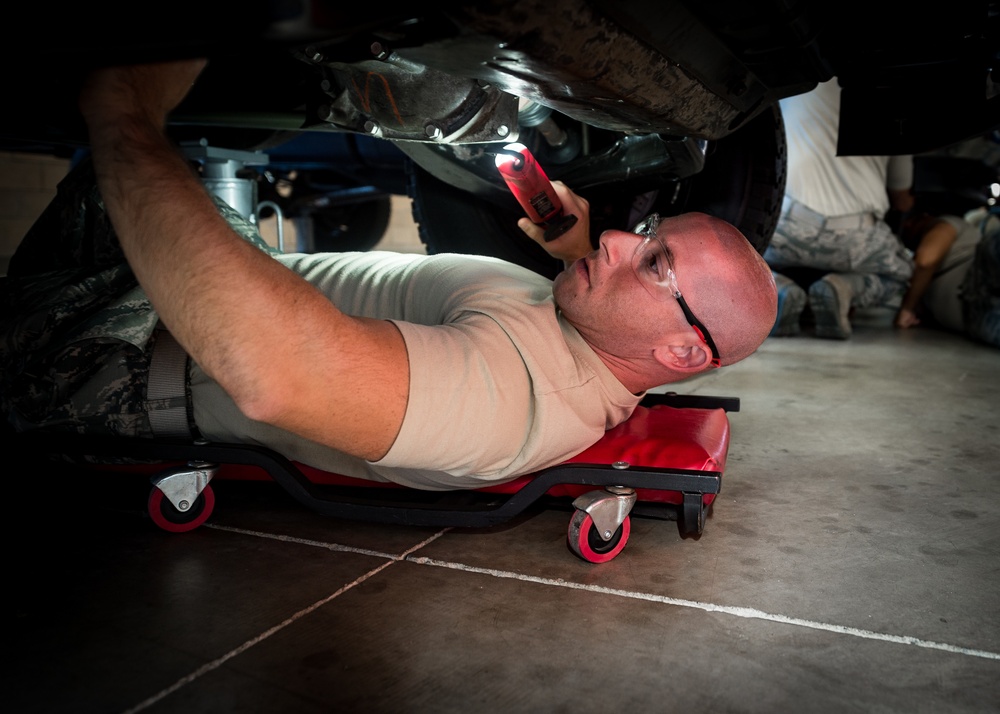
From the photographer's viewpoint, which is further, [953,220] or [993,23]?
[953,220]

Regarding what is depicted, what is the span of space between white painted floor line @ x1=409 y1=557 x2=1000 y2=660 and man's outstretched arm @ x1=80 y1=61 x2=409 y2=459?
1.32ft

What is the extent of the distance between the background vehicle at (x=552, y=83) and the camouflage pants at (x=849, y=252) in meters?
1.97

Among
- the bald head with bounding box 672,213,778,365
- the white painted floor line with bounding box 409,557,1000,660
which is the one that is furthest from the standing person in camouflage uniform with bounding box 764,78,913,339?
the white painted floor line with bounding box 409,557,1000,660

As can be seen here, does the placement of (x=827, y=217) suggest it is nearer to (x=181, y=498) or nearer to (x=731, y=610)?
(x=731, y=610)

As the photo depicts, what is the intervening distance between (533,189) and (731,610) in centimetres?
101

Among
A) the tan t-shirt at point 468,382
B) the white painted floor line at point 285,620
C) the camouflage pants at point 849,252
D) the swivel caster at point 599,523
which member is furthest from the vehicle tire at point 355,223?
the swivel caster at point 599,523

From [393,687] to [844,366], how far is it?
2779 millimetres

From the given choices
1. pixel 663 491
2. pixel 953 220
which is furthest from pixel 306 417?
pixel 953 220

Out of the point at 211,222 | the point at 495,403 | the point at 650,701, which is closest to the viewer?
the point at 650,701

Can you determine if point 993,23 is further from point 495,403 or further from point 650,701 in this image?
point 650,701

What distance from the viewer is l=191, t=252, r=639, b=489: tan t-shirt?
4.04 feet

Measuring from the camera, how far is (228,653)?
41.7 inches

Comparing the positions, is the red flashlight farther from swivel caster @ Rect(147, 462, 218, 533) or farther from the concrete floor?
swivel caster @ Rect(147, 462, 218, 533)

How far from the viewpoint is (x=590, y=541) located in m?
1.39
